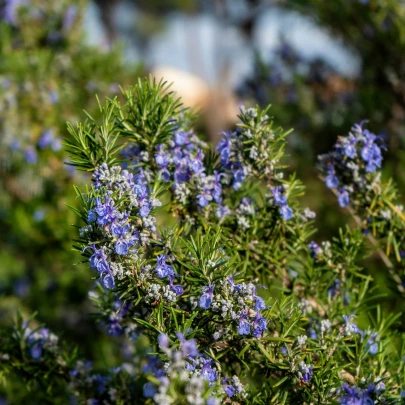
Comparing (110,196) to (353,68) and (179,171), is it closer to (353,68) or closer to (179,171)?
(179,171)

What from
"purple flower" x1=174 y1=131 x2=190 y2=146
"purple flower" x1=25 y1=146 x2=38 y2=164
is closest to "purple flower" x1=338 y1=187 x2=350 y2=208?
"purple flower" x1=174 y1=131 x2=190 y2=146

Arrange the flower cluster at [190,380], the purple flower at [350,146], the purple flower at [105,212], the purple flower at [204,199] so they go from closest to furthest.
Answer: the flower cluster at [190,380] → the purple flower at [105,212] → the purple flower at [204,199] → the purple flower at [350,146]

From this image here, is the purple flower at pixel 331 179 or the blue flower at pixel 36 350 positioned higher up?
the purple flower at pixel 331 179

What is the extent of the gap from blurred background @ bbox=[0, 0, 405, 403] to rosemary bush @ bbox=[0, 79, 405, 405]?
3.11 feet

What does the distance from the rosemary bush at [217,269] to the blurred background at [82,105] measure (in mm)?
948

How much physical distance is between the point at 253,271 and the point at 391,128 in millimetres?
1971

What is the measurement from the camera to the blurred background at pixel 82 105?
98.5 inches

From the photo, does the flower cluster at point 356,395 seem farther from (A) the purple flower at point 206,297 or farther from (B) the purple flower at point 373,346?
(A) the purple flower at point 206,297

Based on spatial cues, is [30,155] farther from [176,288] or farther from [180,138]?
[176,288]

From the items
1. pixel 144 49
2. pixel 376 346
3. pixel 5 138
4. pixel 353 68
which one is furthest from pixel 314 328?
pixel 144 49

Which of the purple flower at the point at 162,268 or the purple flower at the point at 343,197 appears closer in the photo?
the purple flower at the point at 162,268

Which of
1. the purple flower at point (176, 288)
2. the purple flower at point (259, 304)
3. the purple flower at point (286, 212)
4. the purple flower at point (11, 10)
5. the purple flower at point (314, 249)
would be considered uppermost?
the purple flower at point (11, 10)

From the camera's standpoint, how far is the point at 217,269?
96 centimetres

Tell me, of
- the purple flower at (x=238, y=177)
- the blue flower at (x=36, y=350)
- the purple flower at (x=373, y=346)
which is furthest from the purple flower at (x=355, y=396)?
the blue flower at (x=36, y=350)
